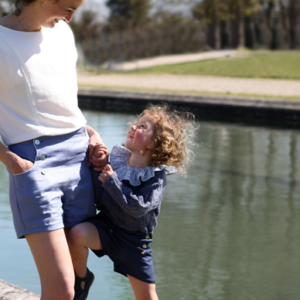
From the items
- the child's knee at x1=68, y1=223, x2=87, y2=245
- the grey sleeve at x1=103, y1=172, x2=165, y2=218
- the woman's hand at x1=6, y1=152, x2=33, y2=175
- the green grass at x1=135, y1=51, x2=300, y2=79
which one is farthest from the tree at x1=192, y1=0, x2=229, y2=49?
the woman's hand at x1=6, y1=152, x2=33, y2=175

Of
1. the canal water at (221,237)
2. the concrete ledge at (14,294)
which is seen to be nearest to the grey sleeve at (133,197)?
the concrete ledge at (14,294)

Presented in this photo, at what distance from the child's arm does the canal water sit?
47.6 inches

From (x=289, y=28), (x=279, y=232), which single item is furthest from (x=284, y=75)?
(x=289, y=28)

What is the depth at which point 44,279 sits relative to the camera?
172 centimetres

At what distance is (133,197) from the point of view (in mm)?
1889

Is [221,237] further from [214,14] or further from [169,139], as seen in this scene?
[214,14]

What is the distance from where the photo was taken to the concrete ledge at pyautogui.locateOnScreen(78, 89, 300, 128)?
857 centimetres

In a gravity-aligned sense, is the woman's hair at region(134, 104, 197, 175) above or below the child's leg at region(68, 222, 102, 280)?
above

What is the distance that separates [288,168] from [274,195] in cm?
101

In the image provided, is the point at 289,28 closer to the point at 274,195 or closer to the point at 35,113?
the point at 274,195

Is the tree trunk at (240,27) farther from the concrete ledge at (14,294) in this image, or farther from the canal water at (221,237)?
the concrete ledge at (14,294)

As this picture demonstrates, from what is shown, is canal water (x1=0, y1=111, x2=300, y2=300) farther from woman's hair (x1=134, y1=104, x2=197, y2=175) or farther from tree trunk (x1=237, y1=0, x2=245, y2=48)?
tree trunk (x1=237, y1=0, x2=245, y2=48)

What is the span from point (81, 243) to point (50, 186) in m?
0.28

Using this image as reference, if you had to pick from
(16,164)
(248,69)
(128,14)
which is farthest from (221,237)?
(128,14)
